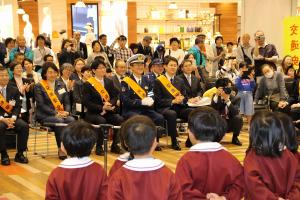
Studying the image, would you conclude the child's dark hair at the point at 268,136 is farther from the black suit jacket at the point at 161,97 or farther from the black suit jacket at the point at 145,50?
the black suit jacket at the point at 145,50

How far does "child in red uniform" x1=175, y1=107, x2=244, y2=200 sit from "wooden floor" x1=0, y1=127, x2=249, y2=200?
2111mm

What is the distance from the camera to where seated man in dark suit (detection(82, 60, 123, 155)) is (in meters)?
5.97

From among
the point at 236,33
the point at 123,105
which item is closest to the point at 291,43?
the point at 123,105

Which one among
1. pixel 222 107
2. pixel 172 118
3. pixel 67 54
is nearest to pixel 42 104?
pixel 172 118

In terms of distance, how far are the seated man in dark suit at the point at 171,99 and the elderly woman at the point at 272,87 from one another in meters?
1.47

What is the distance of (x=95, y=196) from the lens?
254 centimetres

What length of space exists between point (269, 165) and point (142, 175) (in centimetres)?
70

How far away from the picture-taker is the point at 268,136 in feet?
8.21

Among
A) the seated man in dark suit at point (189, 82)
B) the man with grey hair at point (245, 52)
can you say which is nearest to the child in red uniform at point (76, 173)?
the seated man in dark suit at point (189, 82)

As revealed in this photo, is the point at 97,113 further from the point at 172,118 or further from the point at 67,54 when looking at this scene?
the point at 67,54

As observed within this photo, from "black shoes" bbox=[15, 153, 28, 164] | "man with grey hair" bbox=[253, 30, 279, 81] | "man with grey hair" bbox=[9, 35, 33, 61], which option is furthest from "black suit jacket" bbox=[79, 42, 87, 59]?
"black shoes" bbox=[15, 153, 28, 164]

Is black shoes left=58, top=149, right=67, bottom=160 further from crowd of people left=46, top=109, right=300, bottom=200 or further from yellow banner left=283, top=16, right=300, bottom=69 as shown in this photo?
yellow banner left=283, top=16, right=300, bottom=69

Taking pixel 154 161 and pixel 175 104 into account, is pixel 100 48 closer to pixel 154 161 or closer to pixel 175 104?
pixel 175 104

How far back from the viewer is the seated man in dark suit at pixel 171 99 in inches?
247
